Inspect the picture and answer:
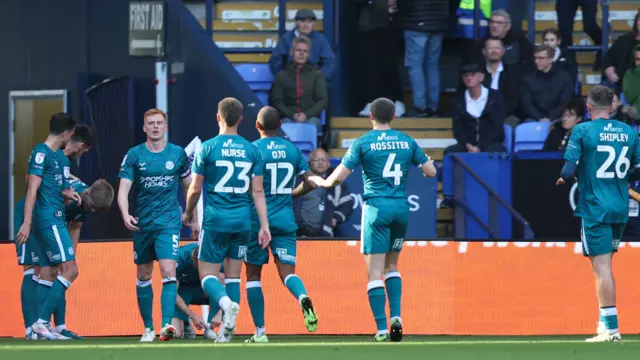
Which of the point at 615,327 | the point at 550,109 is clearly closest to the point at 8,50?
the point at 550,109

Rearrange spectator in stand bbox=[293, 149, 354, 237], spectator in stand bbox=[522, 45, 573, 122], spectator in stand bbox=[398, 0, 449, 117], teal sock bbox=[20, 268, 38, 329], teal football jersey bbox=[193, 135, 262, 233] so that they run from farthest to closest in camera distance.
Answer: spectator in stand bbox=[398, 0, 449, 117]
spectator in stand bbox=[522, 45, 573, 122]
spectator in stand bbox=[293, 149, 354, 237]
teal sock bbox=[20, 268, 38, 329]
teal football jersey bbox=[193, 135, 262, 233]

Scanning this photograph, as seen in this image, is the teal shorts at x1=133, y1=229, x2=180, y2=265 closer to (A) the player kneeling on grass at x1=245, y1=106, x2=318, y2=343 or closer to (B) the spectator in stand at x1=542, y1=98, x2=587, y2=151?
(A) the player kneeling on grass at x1=245, y1=106, x2=318, y2=343

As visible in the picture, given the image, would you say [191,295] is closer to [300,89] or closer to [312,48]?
[300,89]

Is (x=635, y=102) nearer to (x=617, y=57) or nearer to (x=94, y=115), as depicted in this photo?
(x=617, y=57)

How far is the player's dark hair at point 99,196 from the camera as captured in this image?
42.7 ft

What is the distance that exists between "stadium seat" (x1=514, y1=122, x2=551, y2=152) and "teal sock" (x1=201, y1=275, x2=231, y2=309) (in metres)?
6.45

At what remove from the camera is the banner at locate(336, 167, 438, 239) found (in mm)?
16406

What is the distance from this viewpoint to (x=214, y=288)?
11266mm

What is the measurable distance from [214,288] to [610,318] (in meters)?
3.03

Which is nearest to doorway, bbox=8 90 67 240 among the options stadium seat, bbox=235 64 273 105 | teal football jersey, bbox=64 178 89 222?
stadium seat, bbox=235 64 273 105

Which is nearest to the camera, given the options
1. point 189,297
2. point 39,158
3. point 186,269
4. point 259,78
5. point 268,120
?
point 268,120

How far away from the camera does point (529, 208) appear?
54.3 feet

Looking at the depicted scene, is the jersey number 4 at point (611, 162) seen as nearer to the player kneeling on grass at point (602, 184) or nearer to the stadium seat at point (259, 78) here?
the player kneeling on grass at point (602, 184)

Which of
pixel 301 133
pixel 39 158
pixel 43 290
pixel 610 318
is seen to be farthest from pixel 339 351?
pixel 301 133
